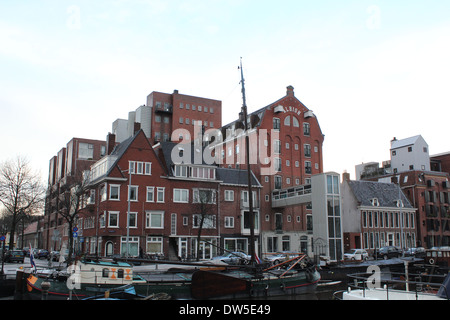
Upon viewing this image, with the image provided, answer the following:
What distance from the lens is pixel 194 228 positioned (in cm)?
5438

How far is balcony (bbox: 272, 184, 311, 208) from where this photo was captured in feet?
186

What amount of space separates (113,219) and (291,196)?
84.0 ft

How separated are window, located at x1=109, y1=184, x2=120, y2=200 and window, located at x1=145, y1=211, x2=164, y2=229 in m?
4.30

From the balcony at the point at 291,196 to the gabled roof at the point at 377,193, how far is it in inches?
529

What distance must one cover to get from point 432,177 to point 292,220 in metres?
33.3

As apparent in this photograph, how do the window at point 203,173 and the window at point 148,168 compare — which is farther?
the window at point 203,173

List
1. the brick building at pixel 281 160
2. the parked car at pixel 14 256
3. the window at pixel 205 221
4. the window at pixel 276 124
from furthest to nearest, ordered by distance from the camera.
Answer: the window at pixel 276 124 → the brick building at pixel 281 160 → the window at pixel 205 221 → the parked car at pixel 14 256

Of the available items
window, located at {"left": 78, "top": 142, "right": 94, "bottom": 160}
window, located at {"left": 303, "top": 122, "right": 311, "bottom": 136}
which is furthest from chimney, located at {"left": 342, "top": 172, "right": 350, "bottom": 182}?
window, located at {"left": 78, "top": 142, "right": 94, "bottom": 160}

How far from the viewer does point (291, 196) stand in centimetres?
6050

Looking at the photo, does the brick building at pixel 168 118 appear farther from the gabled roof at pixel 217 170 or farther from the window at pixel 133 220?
the window at pixel 133 220

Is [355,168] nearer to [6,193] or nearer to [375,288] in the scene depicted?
[6,193]

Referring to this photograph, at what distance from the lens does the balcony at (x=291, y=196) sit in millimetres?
56625

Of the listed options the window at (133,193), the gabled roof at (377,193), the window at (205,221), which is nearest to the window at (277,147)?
the gabled roof at (377,193)

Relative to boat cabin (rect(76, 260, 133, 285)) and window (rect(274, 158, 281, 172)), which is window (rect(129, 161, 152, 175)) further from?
boat cabin (rect(76, 260, 133, 285))
